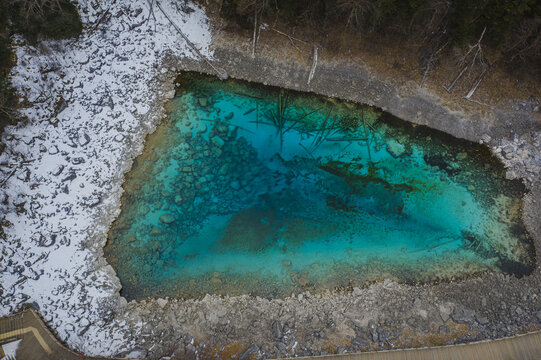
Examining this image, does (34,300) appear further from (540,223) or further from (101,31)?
(540,223)

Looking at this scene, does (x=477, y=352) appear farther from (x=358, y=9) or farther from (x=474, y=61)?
(x=358, y=9)

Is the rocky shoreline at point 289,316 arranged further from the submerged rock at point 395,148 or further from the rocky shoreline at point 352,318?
the submerged rock at point 395,148

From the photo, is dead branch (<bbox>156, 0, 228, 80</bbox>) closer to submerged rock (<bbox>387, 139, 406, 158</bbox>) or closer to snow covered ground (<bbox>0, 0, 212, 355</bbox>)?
snow covered ground (<bbox>0, 0, 212, 355</bbox>)

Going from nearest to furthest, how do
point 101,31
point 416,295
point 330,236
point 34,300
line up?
point 34,300, point 416,295, point 330,236, point 101,31

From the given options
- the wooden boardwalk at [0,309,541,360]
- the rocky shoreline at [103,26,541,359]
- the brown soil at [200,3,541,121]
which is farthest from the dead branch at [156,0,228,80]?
the wooden boardwalk at [0,309,541,360]

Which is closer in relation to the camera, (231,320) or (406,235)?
(231,320)

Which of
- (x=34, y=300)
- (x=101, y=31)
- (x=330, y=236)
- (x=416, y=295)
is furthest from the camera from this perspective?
(x=101, y=31)

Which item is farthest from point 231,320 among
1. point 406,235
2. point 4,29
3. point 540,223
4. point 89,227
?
point 4,29

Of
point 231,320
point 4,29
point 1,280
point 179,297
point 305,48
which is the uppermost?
point 4,29
